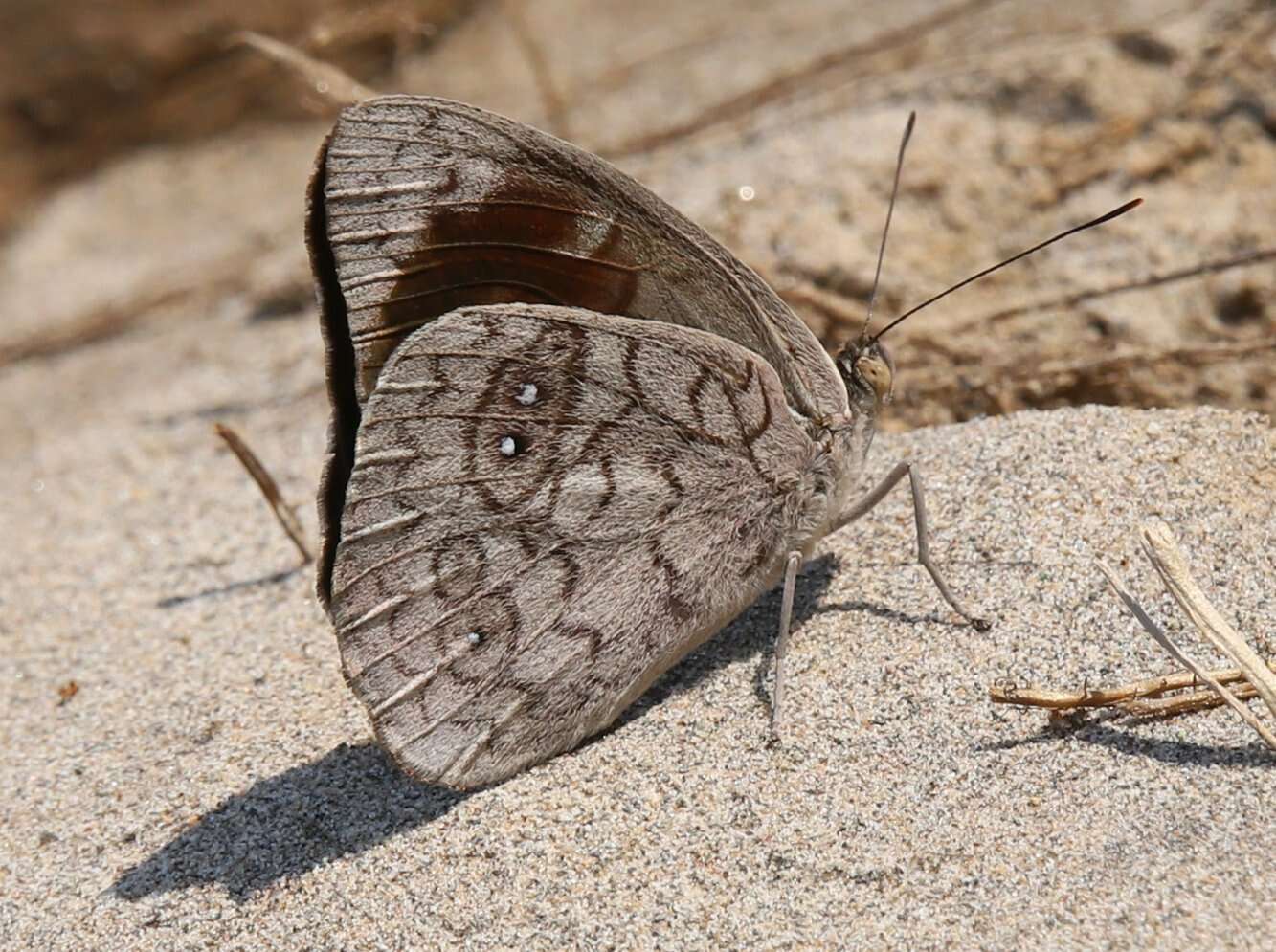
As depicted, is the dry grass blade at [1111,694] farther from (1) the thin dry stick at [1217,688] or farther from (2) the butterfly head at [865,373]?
(2) the butterfly head at [865,373]

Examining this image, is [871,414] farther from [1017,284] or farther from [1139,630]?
[1017,284]

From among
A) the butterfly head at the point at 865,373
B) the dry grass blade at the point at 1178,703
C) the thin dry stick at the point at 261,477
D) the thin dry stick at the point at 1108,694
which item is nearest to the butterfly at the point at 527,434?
the butterfly head at the point at 865,373

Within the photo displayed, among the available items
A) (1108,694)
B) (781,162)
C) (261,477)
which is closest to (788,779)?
(1108,694)

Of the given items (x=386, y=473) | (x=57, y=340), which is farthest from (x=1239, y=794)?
(x=57, y=340)

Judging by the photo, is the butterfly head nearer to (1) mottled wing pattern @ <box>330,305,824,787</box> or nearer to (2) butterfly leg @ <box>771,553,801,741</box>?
(1) mottled wing pattern @ <box>330,305,824,787</box>

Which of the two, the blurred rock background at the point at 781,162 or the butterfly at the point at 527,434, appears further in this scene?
the blurred rock background at the point at 781,162

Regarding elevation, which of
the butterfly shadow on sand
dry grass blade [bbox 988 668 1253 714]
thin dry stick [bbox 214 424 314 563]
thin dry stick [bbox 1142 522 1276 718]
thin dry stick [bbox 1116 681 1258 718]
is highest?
thin dry stick [bbox 214 424 314 563]

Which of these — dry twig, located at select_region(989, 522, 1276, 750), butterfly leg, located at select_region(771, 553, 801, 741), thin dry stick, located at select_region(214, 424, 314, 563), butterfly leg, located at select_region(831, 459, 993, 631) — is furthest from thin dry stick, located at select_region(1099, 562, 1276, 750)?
thin dry stick, located at select_region(214, 424, 314, 563)

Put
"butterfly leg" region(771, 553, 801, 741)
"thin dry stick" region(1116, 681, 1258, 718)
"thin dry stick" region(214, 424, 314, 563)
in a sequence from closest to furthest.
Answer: "thin dry stick" region(1116, 681, 1258, 718) < "butterfly leg" region(771, 553, 801, 741) < "thin dry stick" region(214, 424, 314, 563)
